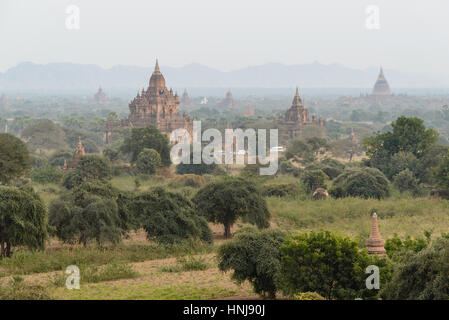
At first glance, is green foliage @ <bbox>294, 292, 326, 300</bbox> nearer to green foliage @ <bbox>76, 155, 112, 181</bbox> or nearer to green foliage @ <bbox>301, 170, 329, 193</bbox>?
green foliage @ <bbox>301, 170, 329, 193</bbox>

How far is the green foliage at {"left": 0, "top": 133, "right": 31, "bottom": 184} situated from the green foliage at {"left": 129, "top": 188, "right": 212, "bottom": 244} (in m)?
13.1

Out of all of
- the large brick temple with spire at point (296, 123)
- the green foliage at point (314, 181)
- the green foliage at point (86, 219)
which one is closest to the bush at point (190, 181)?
the green foliage at point (314, 181)

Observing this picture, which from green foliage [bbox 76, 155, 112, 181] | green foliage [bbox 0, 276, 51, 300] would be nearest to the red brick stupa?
green foliage [bbox 0, 276, 51, 300]

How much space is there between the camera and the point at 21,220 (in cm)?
2186

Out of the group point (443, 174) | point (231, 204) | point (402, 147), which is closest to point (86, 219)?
point (231, 204)

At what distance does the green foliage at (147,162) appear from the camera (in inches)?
1793

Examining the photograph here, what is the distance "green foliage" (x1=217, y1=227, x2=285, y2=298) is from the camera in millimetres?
17219

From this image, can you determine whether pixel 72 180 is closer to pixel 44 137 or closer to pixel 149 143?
pixel 149 143

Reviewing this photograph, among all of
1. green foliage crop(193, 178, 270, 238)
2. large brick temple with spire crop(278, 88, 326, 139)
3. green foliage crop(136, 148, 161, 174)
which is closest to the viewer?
green foliage crop(193, 178, 270, 238)

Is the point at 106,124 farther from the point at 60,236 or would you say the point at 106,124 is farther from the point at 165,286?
the point at 165,286

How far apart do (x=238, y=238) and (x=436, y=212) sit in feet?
55.4

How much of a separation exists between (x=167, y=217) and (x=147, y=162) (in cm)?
2107

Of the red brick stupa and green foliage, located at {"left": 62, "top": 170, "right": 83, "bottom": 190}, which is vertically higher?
the red brick stupa
